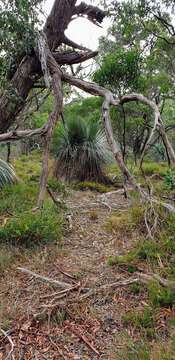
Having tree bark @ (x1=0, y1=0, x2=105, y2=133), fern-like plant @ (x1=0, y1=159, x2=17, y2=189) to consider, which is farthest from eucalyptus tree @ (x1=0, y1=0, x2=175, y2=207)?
fern-like plant @ (x1=0, y1=159, x2=17, y2=189)

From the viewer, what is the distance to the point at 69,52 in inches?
244

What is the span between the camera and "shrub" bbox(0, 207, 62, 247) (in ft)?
12.7

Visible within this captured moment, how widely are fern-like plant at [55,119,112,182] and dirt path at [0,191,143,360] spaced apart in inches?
141

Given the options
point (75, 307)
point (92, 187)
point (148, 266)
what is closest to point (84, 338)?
point (75, 307)

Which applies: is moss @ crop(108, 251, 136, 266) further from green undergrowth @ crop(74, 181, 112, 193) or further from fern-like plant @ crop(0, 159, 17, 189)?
green undergrowth @ crop(74, 181, 112, 193)

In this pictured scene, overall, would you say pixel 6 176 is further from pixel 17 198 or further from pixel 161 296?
pixel 161 296

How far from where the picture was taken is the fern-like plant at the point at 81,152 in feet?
25.5

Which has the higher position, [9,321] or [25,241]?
[25,241]

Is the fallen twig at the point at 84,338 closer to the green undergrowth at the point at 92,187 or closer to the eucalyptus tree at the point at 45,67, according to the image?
the eucalyptus tree at the point at 45,67

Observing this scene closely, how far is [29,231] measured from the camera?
12.7 feet

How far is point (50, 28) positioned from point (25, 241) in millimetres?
3652

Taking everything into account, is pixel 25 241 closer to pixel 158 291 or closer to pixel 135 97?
pixel 158 291

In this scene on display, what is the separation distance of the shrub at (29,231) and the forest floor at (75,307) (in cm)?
14

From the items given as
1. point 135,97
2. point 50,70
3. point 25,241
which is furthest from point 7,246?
point 50,70
